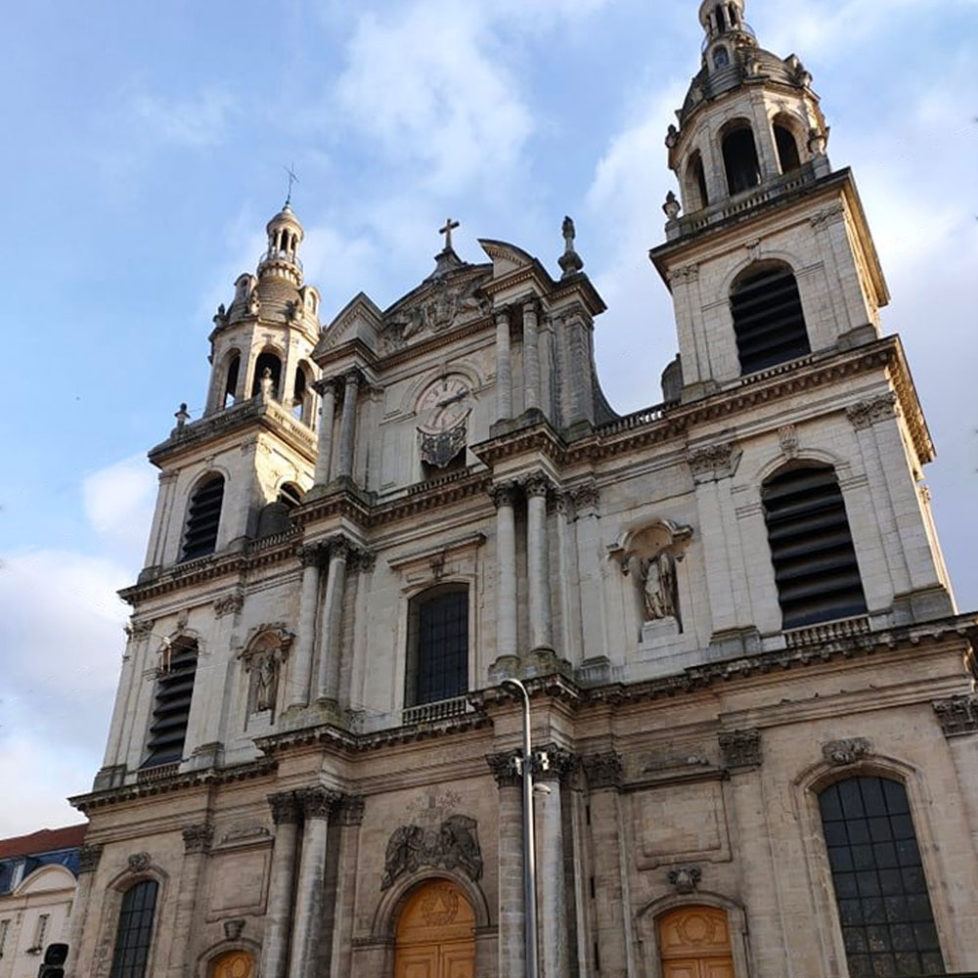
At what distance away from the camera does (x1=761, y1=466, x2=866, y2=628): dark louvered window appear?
62.1ft

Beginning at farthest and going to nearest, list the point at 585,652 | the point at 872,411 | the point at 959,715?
the point at 585,652 → the point at 872,411 → the point at 959,715

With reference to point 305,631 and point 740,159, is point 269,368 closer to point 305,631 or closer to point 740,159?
point 305,631

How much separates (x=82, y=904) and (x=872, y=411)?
2252 centimetres

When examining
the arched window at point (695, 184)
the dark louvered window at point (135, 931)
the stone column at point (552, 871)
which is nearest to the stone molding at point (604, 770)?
the stone column at point (552, 871)

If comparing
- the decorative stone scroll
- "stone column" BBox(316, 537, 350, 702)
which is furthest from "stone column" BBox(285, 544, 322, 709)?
the decorative stone scroll

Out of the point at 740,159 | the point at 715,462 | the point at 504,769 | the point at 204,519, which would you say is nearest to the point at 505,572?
the point at 504,769

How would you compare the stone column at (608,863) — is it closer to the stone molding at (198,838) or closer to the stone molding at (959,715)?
the stone molding at (959,715)

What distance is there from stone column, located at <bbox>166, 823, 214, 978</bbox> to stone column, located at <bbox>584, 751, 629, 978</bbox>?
411 inches

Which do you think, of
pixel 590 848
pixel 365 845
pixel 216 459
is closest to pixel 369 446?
pixel 216 459

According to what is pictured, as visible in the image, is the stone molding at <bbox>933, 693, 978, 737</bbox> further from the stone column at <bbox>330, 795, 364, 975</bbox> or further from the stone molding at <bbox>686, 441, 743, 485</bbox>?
the stone column at <bbox>330, 795, 364, 975</bbox>

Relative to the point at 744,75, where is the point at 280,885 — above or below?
below

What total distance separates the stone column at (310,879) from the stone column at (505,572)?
5.03 meters

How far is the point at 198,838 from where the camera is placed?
24.2 meters

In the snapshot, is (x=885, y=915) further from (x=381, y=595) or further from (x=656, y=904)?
(x=381, y=595)
